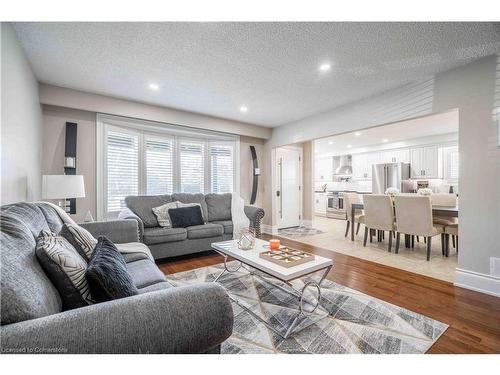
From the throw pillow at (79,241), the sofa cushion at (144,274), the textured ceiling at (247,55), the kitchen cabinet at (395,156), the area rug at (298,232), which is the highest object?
the textured ceiling at (247,55)

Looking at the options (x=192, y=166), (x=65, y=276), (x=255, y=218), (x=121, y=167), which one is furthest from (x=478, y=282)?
(x=121, y=167)

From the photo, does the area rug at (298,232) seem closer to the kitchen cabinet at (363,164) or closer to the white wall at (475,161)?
the white wall at (475,161)

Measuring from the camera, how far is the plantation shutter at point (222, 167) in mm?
4773

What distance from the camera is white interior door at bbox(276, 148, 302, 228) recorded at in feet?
18.3

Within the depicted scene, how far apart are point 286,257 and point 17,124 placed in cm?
272

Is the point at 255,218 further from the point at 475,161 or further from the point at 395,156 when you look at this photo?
the point at 395,156

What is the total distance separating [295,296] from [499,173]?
2.37 m

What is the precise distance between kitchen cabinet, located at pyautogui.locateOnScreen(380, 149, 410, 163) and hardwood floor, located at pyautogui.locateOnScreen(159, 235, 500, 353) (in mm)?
5010

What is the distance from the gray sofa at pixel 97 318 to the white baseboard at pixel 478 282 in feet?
9.39

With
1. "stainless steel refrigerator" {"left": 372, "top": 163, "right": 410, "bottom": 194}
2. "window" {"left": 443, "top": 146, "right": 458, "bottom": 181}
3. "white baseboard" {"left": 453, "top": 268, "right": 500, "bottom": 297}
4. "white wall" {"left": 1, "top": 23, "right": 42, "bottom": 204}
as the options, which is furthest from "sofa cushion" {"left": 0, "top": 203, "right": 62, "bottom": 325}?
"window" {"left": 443, "top": 146, "right": 458, "bottom": 181}

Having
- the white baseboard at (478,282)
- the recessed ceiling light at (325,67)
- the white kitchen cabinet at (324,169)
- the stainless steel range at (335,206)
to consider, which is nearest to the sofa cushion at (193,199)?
the recessed ceiling light at (325,67)

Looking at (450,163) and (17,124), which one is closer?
(17,124)

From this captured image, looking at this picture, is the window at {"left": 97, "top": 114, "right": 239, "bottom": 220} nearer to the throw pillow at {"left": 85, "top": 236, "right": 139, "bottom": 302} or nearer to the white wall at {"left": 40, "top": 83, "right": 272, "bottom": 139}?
the white wall at {"left": 40, "top": 83, "right": 272, "bottom": 139}

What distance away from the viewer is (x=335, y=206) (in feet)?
24.7
